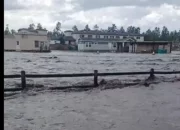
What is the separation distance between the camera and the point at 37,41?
3174 inches

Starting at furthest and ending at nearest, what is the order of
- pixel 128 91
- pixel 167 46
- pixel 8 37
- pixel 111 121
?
pixel 167 46 → pixel 8 37 → pixel 128 91 → pixel 111 121

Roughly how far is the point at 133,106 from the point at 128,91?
12.4 feet

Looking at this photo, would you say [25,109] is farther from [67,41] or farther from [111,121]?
[67,41]

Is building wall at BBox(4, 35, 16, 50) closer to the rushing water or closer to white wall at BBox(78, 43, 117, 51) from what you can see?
white wall at BBox(78, 43, 117, 51)

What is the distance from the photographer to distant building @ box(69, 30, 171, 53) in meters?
89.2

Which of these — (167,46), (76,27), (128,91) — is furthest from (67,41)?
(128,91)

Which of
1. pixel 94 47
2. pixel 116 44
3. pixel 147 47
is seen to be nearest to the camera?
pixel 147 47

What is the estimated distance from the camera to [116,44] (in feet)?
335

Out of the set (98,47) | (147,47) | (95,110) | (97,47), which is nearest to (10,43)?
(97,47)

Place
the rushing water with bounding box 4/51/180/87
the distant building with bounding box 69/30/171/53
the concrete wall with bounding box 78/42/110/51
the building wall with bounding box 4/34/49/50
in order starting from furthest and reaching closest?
the concrete wall with bounding box 78/42/110/51
the distant building with bounding box 69/30/171/53
the building wall with bounding box 4/34/49/50
the rushing water with bounding box 4/51/180/87

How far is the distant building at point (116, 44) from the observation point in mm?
89250

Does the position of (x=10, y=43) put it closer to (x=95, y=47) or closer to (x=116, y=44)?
(x=95, y=47)

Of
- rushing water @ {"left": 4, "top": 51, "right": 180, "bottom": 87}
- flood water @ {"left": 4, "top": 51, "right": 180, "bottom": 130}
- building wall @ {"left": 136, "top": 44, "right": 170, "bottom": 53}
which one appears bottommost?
flood water @ {"left": 4, "top": 51, "right": 180, "bottom": 130}

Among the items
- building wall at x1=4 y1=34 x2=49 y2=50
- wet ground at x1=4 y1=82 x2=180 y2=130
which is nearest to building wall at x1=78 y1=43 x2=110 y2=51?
building wall at x1=4 y1=34 x2=49 y2=50
